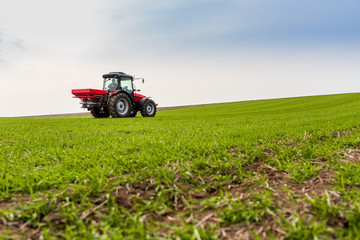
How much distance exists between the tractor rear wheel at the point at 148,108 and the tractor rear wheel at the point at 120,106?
1.42 m

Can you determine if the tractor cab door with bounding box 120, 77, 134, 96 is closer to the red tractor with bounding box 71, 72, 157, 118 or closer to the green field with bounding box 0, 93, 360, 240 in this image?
the red tractor with bounding box 71, 72, 157, 118

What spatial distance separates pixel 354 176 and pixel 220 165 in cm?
153

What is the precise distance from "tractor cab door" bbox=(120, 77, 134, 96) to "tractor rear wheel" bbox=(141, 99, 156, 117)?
6.26 ft

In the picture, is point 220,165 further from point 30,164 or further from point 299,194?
point 30,164

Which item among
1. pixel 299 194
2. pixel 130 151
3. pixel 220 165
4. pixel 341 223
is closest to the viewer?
pixel 341 223

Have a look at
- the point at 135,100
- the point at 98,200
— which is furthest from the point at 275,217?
the point at 135,100

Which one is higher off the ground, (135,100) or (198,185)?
(135,100)

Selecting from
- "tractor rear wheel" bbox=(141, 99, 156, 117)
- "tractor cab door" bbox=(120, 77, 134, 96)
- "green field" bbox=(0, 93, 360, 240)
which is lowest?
"green field" bbox=(0, 93, 360, 240)

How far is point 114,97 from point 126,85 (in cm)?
187

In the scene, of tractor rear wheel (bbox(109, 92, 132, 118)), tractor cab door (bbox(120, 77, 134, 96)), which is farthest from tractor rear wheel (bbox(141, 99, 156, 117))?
tractor cab door (bbox(120, 77, 134, 96))

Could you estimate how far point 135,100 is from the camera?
21.2 meters

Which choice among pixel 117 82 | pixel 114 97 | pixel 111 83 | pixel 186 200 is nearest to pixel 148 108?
pixel 117 82

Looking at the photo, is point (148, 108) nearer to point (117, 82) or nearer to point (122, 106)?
point (122, 106)

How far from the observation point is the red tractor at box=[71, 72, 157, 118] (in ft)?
58.0
